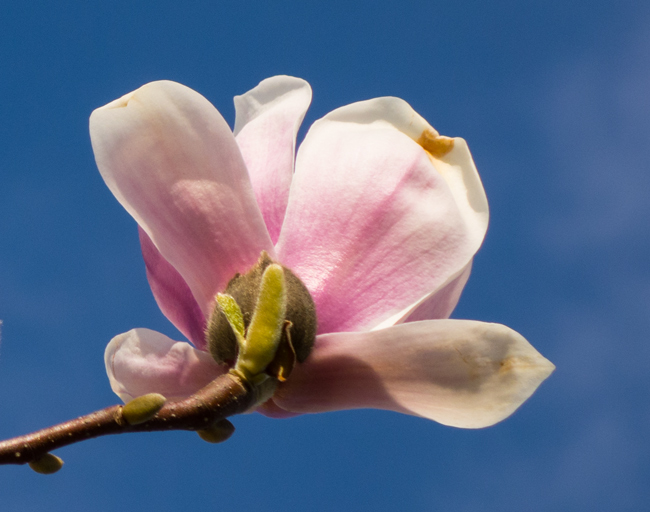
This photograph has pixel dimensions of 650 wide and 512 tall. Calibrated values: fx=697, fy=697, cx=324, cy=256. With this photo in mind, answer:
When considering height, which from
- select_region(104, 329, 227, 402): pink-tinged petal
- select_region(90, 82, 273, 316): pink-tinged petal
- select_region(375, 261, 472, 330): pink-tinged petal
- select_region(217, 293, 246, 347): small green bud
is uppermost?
select_region(90, 82, 273, 316): pink-tinged petal

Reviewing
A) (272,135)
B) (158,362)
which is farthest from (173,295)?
(272,135)

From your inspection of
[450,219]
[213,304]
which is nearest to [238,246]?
[213,304]

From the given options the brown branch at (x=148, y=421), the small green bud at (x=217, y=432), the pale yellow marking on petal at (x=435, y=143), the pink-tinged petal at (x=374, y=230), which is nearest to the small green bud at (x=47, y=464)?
the brown branch at (x=148, y=421)

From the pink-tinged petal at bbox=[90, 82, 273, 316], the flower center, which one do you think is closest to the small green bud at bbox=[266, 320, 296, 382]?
the flower center

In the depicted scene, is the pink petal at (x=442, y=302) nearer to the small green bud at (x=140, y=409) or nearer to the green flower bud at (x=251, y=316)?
the green flower bud at (x=251, y=316)

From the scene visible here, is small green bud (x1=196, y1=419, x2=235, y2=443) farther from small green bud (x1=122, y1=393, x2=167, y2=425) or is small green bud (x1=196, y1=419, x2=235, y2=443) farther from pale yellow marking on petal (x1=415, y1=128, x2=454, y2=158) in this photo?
pale yellow marking on petal (x1=415, y1=128, x2=454, y2=158)

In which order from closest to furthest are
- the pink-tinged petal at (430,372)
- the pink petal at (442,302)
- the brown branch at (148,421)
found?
the brown branch at (148,421) → the pink-tinged petal at (430,372) → the pink petal at (442,302)

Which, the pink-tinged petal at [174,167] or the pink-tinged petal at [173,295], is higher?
the pink-tinged petal at [174,167]
